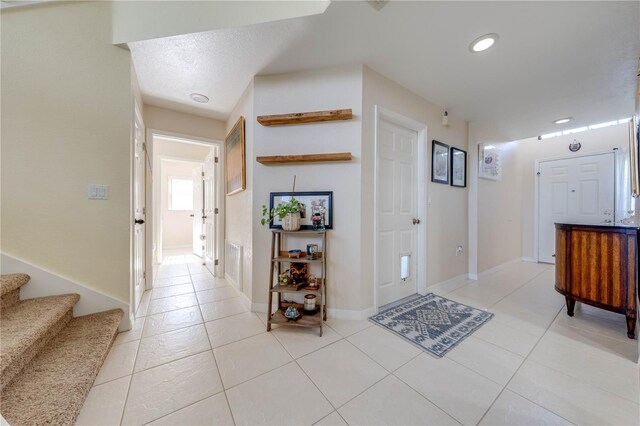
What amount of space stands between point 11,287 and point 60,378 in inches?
29.5

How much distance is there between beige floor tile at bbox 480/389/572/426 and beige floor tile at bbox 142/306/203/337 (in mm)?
2140

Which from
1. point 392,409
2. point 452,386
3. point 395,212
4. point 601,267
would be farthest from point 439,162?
point 392,409

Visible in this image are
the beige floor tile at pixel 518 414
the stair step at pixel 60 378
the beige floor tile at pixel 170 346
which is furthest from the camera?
the beige floor tile at pixel 170 346

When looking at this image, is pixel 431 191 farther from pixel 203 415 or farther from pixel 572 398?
pixel 203 415

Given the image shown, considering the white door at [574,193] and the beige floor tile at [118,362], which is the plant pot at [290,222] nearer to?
the beige floor tile at [118,362]

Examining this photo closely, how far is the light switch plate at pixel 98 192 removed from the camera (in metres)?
1.69

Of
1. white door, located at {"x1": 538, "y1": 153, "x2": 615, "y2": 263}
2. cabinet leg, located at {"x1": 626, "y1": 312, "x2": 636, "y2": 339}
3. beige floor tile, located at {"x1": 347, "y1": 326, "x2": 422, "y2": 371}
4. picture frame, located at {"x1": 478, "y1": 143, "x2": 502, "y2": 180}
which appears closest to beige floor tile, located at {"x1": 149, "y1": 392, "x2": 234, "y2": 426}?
beige floor tile, located at {"x1": 347, "y1": 326, "x2": 422, "y2": 371}

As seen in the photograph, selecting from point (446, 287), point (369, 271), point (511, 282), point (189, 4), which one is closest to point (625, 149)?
point (511, 282)

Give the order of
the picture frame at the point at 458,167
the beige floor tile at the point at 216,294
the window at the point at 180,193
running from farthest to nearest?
the window at the point at 180,193 → the picture frame at the point at 458,167 → the beige floor tile at the point at 216,294

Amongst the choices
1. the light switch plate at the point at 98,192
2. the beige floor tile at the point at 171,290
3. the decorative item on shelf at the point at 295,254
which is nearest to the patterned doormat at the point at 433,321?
the decorative item on shelf at the point at 295,254

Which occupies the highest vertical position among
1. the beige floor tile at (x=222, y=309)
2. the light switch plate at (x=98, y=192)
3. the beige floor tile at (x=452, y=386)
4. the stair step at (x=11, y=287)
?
the light switch plate at (x=98, y=192)

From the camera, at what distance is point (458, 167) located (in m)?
3.05

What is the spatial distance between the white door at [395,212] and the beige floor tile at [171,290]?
2.34m

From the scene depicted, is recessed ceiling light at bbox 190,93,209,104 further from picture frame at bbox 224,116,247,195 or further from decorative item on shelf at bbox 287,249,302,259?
decorative item on shelf at bbox 287,249,302,259
